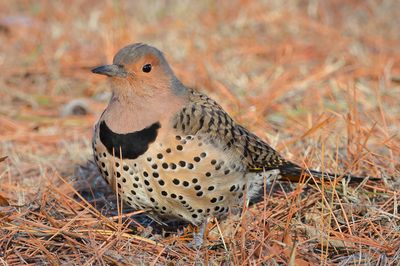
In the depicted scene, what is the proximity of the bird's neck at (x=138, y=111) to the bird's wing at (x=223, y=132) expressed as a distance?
76 millimetres

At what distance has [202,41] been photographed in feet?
26.8

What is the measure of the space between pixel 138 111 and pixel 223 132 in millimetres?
548

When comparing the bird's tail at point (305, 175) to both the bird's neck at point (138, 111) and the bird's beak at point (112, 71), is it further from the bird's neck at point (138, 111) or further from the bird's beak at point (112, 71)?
the bird's beak at point (112, 71)

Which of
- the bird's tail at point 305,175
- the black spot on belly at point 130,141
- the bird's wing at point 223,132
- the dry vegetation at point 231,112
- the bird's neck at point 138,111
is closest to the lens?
the dry vegetation at point 231,112

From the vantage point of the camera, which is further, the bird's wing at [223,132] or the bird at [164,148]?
the bird's wing at [223,132]

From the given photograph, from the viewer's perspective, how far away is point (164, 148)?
3918 millimetres

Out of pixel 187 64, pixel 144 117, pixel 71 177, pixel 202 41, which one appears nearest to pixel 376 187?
pixel 144 117

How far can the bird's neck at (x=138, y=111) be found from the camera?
402 centimetres

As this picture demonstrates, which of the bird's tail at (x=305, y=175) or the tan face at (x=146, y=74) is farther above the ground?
the tan face at (x=146, y=74)

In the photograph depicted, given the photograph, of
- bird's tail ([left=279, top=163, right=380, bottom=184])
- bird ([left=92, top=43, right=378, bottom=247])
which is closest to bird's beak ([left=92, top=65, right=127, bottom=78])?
bird ([left=92, top=43, right=378, bottom=247])

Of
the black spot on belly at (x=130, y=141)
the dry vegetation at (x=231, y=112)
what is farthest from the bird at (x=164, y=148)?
the dry vegetation at (x=231, y=112)

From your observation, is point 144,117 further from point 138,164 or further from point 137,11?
point 137,11

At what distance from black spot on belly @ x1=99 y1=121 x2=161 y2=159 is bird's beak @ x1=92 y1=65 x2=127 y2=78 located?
318 millimetres

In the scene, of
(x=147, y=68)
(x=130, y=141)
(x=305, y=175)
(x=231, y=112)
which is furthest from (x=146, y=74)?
(x=231, y=112)
